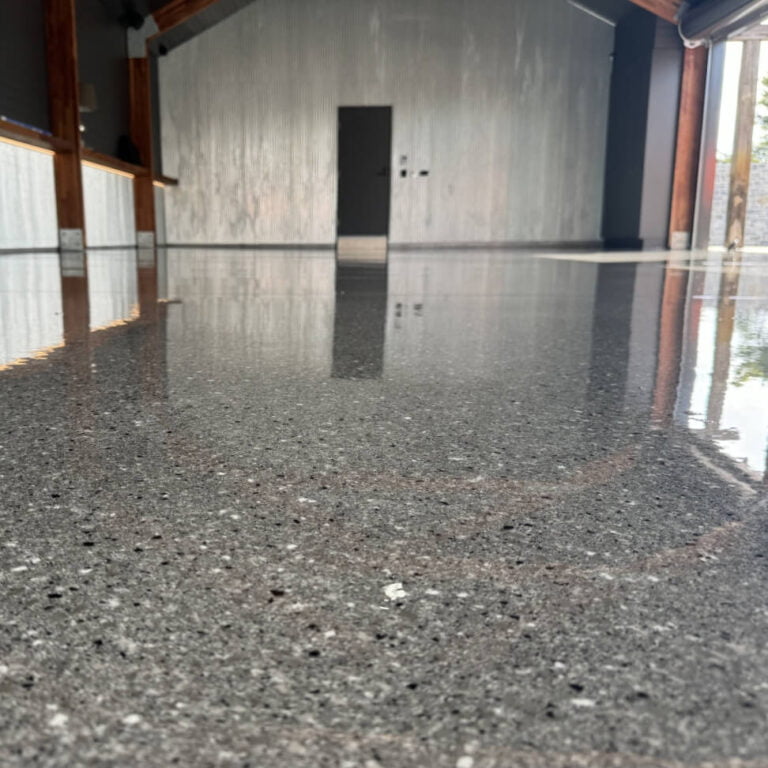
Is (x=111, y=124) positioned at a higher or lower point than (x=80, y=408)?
higher

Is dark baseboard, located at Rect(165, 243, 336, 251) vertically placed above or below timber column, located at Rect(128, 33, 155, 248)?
below

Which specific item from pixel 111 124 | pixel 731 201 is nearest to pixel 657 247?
A: pixel 731 201

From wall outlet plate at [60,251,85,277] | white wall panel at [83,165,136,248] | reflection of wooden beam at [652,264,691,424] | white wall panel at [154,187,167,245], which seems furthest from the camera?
white wall panel at [154,187,167,245]

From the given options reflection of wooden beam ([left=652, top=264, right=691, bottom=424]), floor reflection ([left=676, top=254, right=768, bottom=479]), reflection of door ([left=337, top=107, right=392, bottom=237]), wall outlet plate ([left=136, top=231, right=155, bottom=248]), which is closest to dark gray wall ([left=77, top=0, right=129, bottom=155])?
wall outlet plate ([left=136, top=231, right=155, bottom=248])

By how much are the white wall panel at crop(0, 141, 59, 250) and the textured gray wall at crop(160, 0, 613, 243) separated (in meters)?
3.50

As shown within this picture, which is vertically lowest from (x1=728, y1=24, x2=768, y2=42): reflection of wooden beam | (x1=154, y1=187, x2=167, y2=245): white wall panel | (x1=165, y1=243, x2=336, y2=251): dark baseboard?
(x1=165, y1=243, x2=336, y2=251): dark baseboard

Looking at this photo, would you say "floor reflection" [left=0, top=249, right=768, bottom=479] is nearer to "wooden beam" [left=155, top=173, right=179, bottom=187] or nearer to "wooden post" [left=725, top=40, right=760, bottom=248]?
"wooden post" [left=725, top=40, right=760, bottom=248]

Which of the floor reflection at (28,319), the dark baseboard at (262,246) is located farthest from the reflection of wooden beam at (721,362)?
the dark baseboard at (262,246)

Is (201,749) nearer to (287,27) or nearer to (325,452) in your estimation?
(325,452)

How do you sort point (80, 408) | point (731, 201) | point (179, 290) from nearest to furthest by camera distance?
point (80, 408)
point (179, 290)
point (731, 201)

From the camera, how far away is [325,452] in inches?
20.7

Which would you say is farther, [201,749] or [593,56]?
[593,56]

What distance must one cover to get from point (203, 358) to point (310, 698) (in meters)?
0.75

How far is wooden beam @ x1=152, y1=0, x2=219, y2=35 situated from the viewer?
7.80 m
